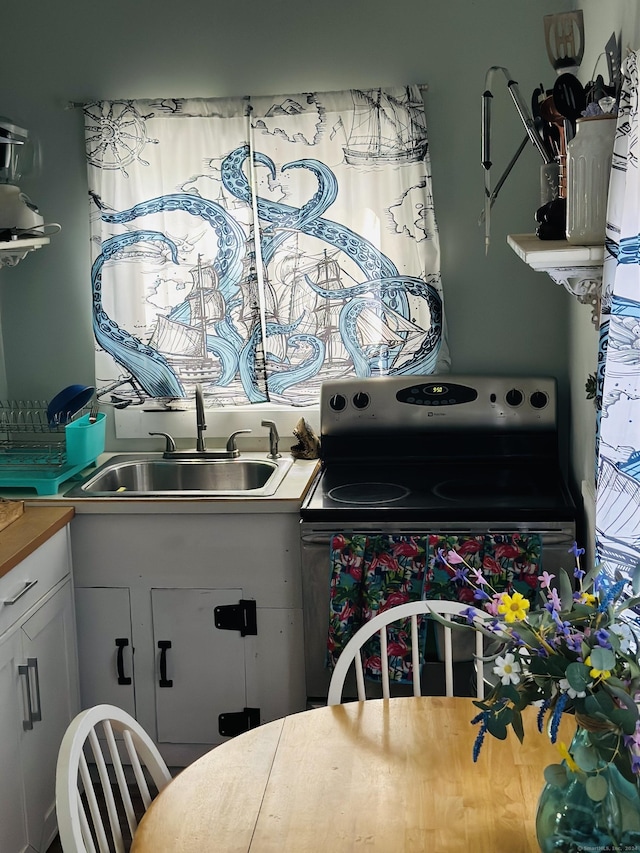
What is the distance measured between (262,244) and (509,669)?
2.36 m

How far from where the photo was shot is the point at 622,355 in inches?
65.0

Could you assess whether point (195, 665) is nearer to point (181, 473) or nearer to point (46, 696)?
point (46, 696)

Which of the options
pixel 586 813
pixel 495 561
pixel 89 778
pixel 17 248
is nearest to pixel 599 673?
pixel 586 813

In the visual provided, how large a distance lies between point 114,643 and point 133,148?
1.61m

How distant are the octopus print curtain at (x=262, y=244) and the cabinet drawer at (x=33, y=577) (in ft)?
2.48

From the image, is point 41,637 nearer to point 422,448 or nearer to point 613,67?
point 422,448

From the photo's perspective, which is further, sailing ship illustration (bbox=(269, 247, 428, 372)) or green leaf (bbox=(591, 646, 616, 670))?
sailing ship illustration (bbox=(269, 247, 428, 372))

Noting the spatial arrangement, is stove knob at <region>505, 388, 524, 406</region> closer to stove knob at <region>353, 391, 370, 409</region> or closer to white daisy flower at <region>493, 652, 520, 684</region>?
stove knob at <region>353, 391, 370, 409</region>

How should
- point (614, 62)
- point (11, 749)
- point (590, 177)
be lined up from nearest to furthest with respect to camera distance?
point (590, 177) → point (614, 62) → point (11, 749)

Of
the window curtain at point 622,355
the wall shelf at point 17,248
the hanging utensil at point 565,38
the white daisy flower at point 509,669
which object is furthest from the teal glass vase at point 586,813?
the wall shelf at point 17,248

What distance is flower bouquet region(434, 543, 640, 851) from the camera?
1229mm

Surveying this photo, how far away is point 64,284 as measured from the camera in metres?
3.55

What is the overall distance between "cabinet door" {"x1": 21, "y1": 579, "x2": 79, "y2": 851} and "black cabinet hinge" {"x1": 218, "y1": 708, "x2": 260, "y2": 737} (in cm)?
44

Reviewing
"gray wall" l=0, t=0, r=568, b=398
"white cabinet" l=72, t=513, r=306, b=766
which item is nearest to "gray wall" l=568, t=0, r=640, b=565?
"gray wall" l=0, t=0, r=568, b=398
